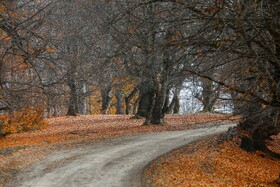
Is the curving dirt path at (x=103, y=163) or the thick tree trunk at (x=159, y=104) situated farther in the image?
the thick tree trunk at (x=159, y=104)

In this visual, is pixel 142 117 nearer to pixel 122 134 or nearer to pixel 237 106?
pixel 122 134

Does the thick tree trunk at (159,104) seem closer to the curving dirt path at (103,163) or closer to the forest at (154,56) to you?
the forest at (154,56)

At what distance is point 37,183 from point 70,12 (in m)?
20.3

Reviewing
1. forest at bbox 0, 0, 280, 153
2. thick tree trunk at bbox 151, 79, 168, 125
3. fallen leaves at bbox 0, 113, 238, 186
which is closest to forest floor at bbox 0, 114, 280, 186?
fallen leaves at bbox 0, 113, 238, 186

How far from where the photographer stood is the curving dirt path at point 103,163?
39.1 ft

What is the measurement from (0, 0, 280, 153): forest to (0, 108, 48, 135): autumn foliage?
62mm

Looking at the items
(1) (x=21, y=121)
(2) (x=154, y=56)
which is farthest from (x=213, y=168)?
(1) (x=21, y=121)

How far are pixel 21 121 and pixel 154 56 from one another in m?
12.5

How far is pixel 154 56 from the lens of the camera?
628 inches

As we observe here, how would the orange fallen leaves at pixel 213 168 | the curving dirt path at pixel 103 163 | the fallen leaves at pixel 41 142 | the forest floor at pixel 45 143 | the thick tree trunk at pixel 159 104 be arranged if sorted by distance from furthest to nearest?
the thick tree trunk at pixel 159 104, the fallen leaves at pixel 41 142, the forest floor at pixel 45 143, the orange fallen leaves at pixel 213 168, the curving dirt path at pixel 103 163

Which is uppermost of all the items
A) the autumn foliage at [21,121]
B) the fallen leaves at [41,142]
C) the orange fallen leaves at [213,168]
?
the autumn foliage at [21,121]

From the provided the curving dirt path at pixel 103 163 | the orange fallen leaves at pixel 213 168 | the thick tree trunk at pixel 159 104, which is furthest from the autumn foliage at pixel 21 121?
the orange fallen leaves at pixel 213 168

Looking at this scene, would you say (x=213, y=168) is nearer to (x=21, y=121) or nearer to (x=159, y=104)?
(x=159, y=104)

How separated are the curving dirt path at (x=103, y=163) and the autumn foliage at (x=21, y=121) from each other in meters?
5.98
